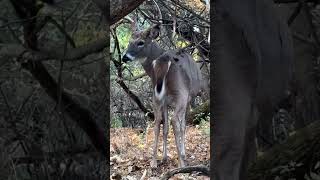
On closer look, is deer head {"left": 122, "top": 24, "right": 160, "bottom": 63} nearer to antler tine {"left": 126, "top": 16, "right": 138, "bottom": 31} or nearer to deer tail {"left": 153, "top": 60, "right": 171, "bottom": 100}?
antler tine {"left": 126, "top": 16, "right": 138, "bottom": 31}

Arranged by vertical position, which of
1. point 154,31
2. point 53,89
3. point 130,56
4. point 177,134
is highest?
point 154,31

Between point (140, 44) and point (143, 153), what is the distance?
78 cm

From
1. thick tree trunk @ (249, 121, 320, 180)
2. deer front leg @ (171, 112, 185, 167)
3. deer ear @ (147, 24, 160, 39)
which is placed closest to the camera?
thick tree trunk @ (249, 121, 320, 180)

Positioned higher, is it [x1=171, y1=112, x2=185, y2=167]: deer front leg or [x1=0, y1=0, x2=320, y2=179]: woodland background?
[x1=0, y1=0, x2=320, y2=179]: woodland background

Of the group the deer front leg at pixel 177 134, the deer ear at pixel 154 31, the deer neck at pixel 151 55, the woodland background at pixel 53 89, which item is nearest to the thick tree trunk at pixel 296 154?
the woodland background at pixel 53 89

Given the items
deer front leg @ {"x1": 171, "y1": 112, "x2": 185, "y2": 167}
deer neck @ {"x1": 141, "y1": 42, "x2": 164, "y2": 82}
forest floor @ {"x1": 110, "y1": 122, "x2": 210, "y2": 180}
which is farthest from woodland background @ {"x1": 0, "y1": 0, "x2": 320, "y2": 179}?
deer neck @ {"x1": 141, "y1": 42, "x2": 164, "y2": 82}

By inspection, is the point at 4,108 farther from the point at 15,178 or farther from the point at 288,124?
the point at 288,124

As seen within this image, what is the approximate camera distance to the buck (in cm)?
329

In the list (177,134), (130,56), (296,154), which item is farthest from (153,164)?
(296,154)

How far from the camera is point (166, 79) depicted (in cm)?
335

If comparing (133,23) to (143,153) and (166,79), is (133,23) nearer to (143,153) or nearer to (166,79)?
(166,79)

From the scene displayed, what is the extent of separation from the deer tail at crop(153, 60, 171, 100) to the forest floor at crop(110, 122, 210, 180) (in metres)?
0.45

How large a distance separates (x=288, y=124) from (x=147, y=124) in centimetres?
372

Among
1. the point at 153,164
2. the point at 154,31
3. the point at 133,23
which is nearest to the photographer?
the point at 153,164
